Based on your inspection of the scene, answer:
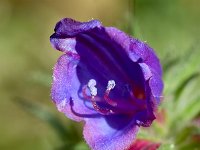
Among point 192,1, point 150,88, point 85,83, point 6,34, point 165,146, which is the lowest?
point 165,146

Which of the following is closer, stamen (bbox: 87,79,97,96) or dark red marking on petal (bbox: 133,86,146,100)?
stamen (bbox: 87,79,97,96)

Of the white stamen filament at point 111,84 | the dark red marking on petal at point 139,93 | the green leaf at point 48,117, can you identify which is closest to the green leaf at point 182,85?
the dark red marking on petal at point 139,93

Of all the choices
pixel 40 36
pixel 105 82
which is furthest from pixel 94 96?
pixel 40 36

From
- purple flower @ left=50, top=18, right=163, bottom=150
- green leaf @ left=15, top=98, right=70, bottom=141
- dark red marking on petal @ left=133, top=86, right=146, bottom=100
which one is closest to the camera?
purple flower @ left=50, top=18, right=163, bottom=150

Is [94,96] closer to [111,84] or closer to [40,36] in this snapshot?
[111,84]

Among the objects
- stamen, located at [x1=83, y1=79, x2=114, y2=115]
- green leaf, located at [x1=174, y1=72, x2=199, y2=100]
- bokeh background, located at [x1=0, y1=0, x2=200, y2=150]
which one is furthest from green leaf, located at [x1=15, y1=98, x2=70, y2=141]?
stamen, located at [x1=83, y1=79, x2=114, y2=115]

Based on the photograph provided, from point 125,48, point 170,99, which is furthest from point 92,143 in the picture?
point 170,99

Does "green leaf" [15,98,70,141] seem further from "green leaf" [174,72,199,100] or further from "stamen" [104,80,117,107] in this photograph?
"stamen" [104,80,117,107]

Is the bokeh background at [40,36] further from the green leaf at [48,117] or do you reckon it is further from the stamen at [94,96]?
the stamen at [94,96]

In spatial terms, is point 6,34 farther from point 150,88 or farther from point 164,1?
point 150,88
